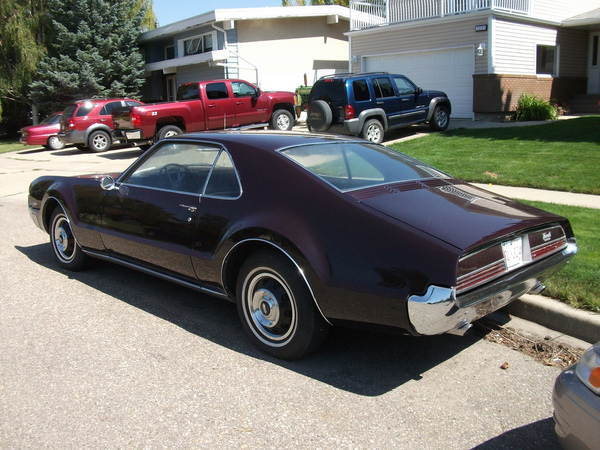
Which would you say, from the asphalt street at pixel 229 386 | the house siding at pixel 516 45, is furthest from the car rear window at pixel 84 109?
the asphalt street at pixel 229 386

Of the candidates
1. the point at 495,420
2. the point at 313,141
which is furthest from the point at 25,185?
the point at 495,420

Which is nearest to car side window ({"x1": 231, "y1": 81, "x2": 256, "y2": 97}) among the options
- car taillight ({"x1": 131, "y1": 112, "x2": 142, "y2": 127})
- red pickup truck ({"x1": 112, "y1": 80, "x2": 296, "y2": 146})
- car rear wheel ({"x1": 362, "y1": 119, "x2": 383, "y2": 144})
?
red pickup truck ({"x1": 112, "y1": 80, "x2": 296, "y2": 146})

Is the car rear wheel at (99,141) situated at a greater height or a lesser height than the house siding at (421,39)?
lesser

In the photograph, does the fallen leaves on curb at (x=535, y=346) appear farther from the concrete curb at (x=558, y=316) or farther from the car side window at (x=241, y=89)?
the car side window at (x=241, y=89)

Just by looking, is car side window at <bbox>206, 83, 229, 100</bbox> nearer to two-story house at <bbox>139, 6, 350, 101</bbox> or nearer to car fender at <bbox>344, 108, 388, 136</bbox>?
car fender at <bbox>344, 108, 388, 136</bbox>

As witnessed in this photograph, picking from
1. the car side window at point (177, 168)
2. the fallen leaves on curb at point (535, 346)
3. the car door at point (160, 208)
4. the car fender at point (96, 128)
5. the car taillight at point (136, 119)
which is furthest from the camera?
the car fender at point (96, 128)

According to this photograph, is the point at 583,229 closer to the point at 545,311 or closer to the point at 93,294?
the point at 545,311

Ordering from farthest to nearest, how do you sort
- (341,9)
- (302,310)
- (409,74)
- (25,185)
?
(341,9) < (409,74) < (25,185) < (302,310)

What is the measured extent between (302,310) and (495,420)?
1304mm

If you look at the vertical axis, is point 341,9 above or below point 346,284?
above

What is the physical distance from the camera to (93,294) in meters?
5.31

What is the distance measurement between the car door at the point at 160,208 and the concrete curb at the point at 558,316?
2.62 meters

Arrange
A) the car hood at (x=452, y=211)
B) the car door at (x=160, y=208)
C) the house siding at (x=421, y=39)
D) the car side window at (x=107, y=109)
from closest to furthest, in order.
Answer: the car hood at (x=452, y=211), the car door at (x=160, y=208), the house siding at (x=421, y=39), the car side window at (x=107, y=109)

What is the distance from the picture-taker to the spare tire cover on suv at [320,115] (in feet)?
46.4
